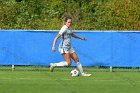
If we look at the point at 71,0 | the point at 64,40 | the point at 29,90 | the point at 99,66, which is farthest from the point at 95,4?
the point at 29,90

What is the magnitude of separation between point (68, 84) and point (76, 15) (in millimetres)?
17447

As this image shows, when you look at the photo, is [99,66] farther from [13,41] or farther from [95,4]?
[95,4]

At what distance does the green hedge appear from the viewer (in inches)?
961

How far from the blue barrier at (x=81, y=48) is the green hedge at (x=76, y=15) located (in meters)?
4.92

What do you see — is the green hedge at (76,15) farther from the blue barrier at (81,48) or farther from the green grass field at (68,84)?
the green grass field at (68,84)

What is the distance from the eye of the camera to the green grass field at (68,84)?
11742 millimetres

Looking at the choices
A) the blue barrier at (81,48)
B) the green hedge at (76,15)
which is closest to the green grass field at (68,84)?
the blue barrier at (81,48)

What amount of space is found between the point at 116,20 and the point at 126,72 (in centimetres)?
818

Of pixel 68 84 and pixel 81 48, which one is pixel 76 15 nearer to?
pixel 81 48

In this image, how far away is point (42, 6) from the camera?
34938mm

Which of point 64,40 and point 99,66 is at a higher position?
point 64,40

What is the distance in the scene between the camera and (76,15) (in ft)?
99.2

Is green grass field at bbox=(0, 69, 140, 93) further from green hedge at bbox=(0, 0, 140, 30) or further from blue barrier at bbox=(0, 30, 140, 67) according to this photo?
green hedge at bbox=(0, 0, 140, 30)

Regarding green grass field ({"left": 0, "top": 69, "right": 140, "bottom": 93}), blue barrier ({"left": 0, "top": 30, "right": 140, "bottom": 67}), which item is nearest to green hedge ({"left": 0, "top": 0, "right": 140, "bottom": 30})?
blue barrier ({"left": 0, "top": 30, "right": 140, "bottom": 67})
